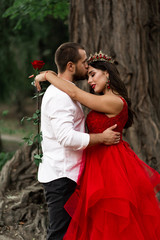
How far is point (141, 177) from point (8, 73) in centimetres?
1217

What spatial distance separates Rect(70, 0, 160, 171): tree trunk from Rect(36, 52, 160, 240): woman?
1681mm

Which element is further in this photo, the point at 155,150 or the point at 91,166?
the point at 155,150

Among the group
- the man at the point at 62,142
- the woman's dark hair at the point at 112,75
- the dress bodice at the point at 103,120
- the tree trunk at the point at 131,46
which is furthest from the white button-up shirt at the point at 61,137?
the tree trunk at the point at 131,46

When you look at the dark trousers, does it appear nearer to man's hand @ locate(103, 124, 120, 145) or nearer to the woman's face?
man's hand @ locate(103, 124, 120, 145)

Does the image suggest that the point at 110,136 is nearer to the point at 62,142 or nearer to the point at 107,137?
the point at 107,137

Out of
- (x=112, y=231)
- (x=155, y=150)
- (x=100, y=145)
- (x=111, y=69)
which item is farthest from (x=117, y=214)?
(x=155, y=150)

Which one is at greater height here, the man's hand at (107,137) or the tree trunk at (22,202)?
the man's hand at (107,137)

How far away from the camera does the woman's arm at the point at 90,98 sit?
2.83 metres

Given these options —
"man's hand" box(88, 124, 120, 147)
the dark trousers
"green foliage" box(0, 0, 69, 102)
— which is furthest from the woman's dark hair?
"green foliage" box(0, 0, 69, 102)

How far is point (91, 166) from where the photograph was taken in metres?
2.88

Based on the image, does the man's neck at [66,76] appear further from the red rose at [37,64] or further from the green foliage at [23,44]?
the green foliage at [23,44]

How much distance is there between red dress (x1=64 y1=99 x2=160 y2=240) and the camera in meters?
2.69

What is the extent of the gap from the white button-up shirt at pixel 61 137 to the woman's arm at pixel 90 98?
0.07m

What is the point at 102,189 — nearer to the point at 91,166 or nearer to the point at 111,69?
the point at 91,166
